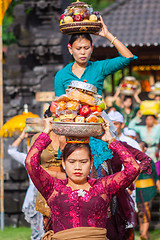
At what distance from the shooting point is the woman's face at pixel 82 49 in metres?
5.46

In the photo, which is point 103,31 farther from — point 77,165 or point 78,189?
point 78,189

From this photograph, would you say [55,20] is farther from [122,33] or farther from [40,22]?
[122,33]

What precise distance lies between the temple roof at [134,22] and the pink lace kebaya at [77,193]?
A: 1093 cm

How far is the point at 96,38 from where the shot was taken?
15.8 m

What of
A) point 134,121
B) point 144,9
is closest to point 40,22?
point 134,121

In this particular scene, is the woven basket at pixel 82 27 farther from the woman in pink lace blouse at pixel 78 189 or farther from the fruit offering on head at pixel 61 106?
the woman in pink lace blouse at pixel 78 189

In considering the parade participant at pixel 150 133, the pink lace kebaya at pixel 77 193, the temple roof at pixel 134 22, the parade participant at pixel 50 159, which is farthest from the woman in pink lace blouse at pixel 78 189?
the temple roof at pixel 134 22

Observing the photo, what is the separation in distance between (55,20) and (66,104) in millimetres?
7044

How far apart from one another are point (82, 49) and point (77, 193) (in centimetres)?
154

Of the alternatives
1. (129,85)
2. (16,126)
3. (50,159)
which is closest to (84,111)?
(50,159)

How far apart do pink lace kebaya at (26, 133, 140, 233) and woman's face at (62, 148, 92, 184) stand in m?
0.11

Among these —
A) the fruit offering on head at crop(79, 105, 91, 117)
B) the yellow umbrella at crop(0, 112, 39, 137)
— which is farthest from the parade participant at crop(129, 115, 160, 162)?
the fruit offering on head at crop(79, 105, 91, 117)

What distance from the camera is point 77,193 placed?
4.66 metres

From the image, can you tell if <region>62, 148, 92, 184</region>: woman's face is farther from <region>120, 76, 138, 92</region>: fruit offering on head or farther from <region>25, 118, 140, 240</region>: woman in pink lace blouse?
<region>120, 76, 138, 92</region>: fruit offering on head
